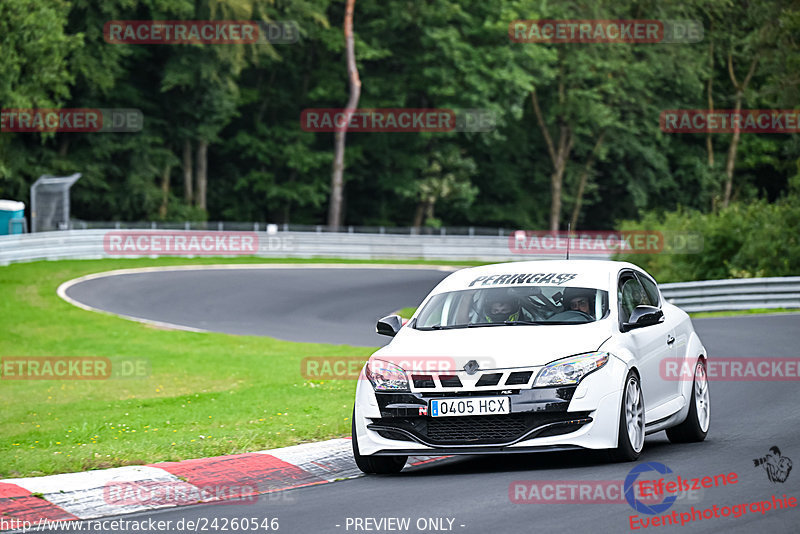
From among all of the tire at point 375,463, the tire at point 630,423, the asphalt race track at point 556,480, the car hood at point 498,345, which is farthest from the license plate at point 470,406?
the tire at point 630,423

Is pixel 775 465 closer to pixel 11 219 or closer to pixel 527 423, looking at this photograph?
pixel 527 423

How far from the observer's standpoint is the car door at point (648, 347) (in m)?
9.76

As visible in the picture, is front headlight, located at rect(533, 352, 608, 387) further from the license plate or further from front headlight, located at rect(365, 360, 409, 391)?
front headlight, located at rect(365, 360, 409, 391)

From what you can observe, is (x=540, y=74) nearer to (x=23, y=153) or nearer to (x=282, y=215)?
(x=282, y=215)

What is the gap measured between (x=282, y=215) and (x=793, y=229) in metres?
34.8

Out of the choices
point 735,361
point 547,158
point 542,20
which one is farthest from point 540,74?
point 735,361

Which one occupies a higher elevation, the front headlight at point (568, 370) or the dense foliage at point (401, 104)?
the dense foliage at point (401, 104)

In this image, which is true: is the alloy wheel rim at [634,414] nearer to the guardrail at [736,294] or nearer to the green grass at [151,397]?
the green grass at [151,397]

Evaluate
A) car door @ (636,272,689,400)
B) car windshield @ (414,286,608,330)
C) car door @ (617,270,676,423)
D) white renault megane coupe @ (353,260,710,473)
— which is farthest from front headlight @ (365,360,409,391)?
car door @ (636,272,689,400)

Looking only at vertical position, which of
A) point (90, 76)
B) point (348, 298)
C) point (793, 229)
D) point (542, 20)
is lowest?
point (348, 298)

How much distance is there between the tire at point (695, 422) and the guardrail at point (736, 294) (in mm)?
20813

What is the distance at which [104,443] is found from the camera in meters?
11.3

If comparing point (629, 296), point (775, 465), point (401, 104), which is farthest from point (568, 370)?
point (401, 104)

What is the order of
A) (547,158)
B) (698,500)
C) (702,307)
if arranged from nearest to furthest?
(698,500), (702,307), (547,158)
